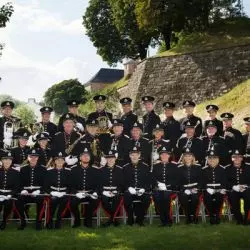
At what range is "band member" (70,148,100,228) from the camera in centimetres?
1045

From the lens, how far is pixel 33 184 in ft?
35.0

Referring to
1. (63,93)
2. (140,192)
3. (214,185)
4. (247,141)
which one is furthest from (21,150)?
(63,93)

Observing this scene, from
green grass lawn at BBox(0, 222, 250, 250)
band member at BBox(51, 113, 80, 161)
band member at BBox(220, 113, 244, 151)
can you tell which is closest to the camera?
green grass lawn at BBox(0, 222, 250, 250)

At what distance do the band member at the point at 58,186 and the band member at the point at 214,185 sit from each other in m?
3.06

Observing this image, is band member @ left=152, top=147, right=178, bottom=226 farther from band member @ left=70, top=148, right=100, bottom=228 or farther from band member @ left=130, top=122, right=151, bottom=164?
band member @ left=70, top=148, right=100, bottom=228

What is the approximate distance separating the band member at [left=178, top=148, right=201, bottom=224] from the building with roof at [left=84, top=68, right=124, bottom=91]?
87.1 metres

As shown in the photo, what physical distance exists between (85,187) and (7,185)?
1.68 m

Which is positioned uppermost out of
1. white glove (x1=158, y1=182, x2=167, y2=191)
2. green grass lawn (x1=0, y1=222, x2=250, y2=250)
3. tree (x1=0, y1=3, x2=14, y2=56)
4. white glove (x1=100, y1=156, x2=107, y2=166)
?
tree (x1=0, y1=3, x2=14, y2=56)

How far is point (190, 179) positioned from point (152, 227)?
142 centimetres

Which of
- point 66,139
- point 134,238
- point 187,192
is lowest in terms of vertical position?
point 134,238

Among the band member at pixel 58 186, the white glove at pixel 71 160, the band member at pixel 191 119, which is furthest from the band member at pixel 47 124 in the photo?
the band member at pixel 191 119

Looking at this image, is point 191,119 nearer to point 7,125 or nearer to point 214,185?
point 214,185

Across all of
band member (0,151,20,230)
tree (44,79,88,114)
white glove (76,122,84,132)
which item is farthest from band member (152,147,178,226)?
tree (44,79,88,114)

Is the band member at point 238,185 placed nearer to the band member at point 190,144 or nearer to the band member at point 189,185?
the band member at point 189,185
